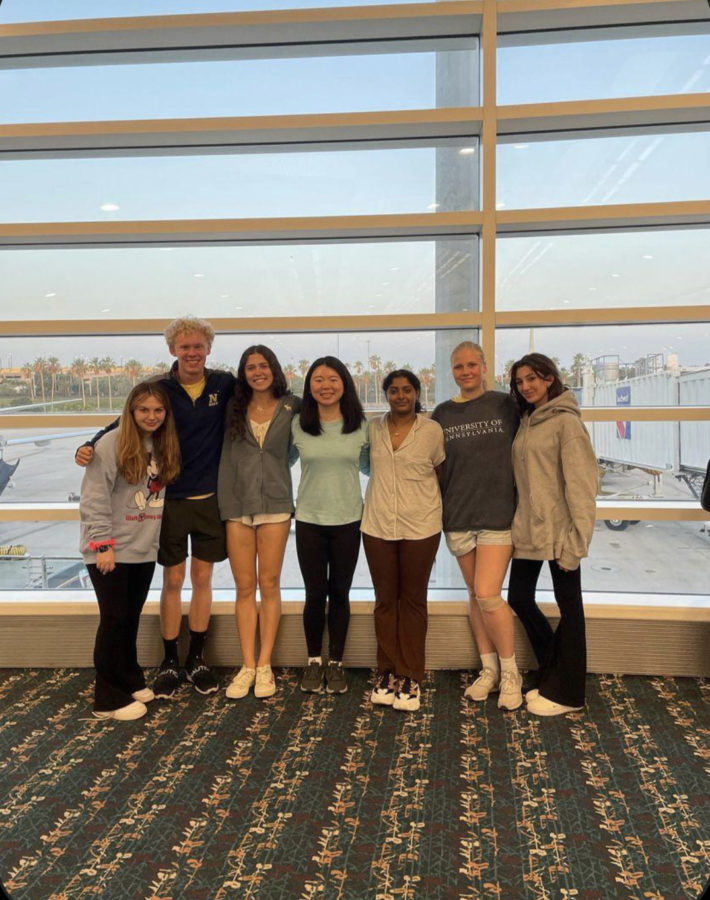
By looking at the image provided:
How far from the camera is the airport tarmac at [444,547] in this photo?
3.28 m

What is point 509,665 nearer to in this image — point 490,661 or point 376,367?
point 490,661

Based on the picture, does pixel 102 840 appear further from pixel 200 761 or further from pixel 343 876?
pixel 343 876

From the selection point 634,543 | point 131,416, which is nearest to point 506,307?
point 634,543

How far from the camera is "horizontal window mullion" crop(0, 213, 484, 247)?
3.19 m

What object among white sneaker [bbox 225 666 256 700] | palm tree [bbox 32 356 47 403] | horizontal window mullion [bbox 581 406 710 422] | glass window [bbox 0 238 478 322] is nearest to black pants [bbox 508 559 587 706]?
horizontal window mullion [bbox 581 406 710 422]

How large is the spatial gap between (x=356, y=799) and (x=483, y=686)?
958 millimetres

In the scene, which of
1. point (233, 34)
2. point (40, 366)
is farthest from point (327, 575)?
point (233, 34)

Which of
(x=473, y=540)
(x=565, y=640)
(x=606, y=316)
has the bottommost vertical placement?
(x=565, y=640)

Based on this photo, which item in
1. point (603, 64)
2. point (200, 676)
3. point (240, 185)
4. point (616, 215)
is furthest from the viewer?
point (240, 185)

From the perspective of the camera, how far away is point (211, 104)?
337 cm

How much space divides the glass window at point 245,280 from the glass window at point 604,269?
254mm

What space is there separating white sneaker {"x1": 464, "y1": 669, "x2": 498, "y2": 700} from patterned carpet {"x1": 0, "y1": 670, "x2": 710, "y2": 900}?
2.6 inches

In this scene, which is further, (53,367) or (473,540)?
(53,367)

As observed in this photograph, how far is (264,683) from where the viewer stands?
291 centimetres
